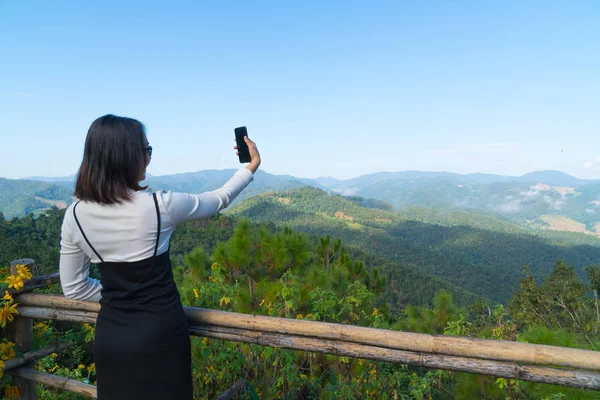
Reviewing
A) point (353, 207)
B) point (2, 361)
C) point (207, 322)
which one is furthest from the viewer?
point (353, 207)

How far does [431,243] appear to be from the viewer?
95250 mm

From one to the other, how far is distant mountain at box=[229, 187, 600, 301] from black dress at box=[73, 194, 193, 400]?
141 ft

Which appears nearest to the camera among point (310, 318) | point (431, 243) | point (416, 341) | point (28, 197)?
point (416, 341)

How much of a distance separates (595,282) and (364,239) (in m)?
67.8

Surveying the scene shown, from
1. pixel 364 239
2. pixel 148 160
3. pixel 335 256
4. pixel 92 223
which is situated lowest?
pixel 364 239

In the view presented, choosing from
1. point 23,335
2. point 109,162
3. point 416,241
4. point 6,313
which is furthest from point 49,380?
point 416,241

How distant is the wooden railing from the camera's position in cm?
115

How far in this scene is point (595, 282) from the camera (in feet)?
35.6

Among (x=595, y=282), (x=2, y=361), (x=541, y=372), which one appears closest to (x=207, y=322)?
(x=2, y=361)

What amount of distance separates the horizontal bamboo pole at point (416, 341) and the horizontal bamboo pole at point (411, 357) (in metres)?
0.02

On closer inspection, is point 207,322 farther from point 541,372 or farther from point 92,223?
point 541,372

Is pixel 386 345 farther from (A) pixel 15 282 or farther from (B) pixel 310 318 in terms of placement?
(A) pixel 15 282

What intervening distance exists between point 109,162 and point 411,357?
1.18 m

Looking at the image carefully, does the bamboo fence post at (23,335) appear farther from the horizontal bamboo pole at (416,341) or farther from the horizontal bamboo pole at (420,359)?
the horizontal bamboo pole at (420,359)
